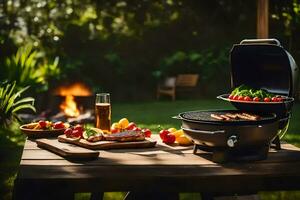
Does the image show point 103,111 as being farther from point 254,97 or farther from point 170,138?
point 254,97

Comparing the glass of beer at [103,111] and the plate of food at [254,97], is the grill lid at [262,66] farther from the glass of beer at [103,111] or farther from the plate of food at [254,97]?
the glass of beer at [103,111]

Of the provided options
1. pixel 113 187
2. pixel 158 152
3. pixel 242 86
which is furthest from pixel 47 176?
pixel 242 86

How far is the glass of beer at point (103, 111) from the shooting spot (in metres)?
3.40

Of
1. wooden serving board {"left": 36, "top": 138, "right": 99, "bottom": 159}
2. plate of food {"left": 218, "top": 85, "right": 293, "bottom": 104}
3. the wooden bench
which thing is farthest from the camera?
the wooden bench

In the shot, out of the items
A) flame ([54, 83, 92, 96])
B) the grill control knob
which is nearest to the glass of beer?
the grill control knob

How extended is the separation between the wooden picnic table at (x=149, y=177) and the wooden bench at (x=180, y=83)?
1194cm

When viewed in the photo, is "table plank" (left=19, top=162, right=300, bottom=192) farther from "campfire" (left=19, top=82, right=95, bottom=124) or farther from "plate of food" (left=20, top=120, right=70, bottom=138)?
"campfire" (left=19, top=82, right=95, bottom=124)

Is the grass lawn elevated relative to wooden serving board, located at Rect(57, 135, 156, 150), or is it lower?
lower

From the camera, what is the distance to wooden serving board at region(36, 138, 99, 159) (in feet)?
8.50

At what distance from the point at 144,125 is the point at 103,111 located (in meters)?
5.81

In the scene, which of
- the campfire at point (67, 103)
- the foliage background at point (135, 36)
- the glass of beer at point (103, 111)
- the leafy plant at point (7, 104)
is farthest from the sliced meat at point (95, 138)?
the foliage background at point (135, 36)

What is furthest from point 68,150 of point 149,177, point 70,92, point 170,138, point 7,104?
point 70,92

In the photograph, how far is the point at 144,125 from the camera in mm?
9195

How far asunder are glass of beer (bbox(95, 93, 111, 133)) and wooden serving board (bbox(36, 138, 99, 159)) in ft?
1.50
